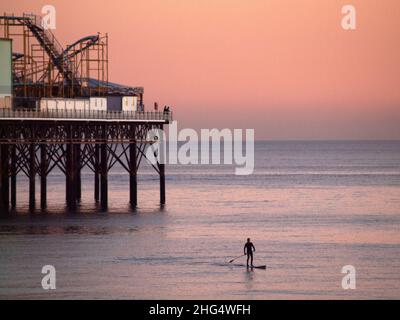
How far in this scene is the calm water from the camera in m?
46.9

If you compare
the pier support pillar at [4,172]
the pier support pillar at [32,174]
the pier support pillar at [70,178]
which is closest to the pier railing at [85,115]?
the pier support pillar at [70,178]

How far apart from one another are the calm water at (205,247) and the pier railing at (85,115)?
6.01 metres

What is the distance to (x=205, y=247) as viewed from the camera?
2351 inches

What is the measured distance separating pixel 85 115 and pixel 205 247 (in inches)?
856

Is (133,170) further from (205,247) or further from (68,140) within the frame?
(205,247)

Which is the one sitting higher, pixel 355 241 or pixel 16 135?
pixel 16 135

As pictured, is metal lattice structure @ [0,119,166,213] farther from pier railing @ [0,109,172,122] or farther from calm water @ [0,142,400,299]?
calm water @ [0,142,400,299]

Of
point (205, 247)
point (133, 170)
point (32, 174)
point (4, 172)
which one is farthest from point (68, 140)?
point (205, 247)

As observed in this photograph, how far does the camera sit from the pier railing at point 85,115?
75562mm

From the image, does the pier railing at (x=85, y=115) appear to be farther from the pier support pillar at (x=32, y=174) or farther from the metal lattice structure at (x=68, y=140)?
the pier support pillar at (x=32, y=174)
